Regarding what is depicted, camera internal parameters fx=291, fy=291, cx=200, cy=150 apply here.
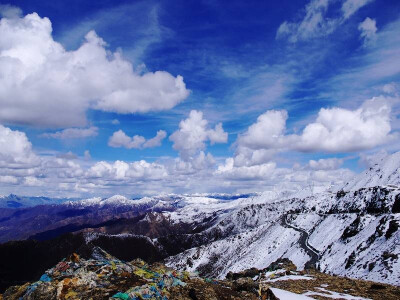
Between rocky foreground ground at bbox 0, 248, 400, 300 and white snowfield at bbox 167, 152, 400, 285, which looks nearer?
rocky foreground ground at bbox 0, 248, 400, 300

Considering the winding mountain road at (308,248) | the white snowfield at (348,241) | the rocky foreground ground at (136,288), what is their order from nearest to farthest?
the rocky foreground ground at (136,288)
the white snowfield at (348,241)
the winding mountain road at (308,248)

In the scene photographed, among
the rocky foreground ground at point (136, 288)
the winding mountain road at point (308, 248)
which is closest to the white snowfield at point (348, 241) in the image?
the winding mountain road at point (308, 248)

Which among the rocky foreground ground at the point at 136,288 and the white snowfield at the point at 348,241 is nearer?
the rocky foreground ground at the point at 136,288

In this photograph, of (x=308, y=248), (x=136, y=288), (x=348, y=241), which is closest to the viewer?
(x=136, y=288)

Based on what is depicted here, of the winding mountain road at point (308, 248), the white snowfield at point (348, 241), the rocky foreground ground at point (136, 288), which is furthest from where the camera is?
the winding mountain road at point (308, 248)

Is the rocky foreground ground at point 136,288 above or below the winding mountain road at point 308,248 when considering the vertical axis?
above

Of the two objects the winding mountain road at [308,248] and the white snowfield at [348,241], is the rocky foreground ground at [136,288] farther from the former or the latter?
the winding mountain road at [308,248]

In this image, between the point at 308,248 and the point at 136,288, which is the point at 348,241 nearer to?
the point at 308,248

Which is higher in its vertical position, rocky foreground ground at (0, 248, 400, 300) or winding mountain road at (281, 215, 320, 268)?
rocky foreground ground at (0, 248, 400, 300)

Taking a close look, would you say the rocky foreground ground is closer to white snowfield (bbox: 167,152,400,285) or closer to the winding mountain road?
white snowfield (bbox: 167,152,400,285)

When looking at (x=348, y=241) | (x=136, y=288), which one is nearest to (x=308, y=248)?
(x=348, y=241)

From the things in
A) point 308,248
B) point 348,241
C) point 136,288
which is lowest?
point 308,248

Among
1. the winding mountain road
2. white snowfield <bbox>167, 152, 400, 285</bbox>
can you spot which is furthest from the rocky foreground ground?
the winding mountain road

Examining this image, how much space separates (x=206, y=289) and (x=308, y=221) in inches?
6261
